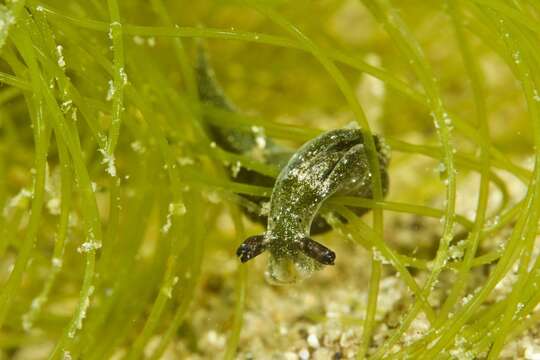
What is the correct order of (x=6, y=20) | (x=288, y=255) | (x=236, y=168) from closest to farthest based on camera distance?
(x=6, y=20) → (x=288, y=255) → (x=236, y=168)

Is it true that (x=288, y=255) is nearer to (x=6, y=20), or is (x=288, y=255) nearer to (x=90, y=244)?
(x=90, y=244)

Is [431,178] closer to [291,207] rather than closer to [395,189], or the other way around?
[395,189]

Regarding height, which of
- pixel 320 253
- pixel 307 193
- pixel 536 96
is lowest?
pixel 320 253

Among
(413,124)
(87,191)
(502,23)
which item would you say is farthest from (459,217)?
(413,124)

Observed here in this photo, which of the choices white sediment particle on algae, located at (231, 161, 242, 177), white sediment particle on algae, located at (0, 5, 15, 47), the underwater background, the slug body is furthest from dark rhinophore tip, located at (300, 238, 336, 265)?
white sediment particle on algae, located at (0, 5, 15, 47)

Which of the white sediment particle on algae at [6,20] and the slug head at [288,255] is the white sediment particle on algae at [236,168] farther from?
the white sediment particle on algae at [6,20]

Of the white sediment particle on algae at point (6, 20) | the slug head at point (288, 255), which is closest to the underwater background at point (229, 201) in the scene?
the white sediment particle on algae at point (6, 20)

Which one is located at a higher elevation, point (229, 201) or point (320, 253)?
point (229, 201)

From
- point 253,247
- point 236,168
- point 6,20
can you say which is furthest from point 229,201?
point 6,20

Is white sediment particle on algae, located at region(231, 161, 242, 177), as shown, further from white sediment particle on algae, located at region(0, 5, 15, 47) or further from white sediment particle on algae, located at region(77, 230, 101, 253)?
white sediment particle on algae, located at region(0, 5, 15, 47)
